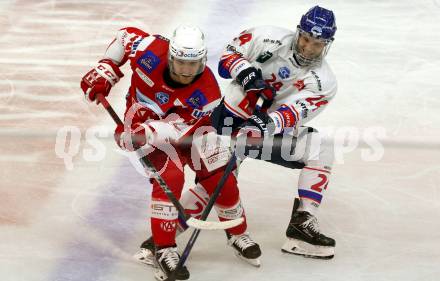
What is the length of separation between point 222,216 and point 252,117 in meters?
0.49

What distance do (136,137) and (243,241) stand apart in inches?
28.4

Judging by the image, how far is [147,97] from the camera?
4.03 metres

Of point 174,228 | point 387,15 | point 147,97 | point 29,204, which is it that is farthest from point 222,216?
point 387,15

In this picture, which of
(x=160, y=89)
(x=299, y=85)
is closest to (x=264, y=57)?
(x=299, y=85)

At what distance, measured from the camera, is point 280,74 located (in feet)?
13.8

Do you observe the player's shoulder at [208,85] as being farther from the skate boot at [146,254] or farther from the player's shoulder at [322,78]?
the skate boot at [146,254]

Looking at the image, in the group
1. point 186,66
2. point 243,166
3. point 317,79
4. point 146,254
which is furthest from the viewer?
point 243,166

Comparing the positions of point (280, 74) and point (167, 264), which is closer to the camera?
point (167, 264)

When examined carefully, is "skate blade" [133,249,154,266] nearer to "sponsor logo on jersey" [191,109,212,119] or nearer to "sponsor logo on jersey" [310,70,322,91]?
"sponsor logo on jersey" [191,109,212,119]

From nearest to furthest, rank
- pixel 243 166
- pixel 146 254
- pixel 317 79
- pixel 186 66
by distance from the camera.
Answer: pixel 186 66, pixel 146 254, pixel 317 79, pixel 243 166

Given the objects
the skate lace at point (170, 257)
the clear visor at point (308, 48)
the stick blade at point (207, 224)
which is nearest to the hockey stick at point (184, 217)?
the stick blade at point (207, 224)

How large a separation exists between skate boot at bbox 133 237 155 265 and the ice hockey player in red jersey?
0.28 feet

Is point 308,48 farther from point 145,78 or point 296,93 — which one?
point 145,78

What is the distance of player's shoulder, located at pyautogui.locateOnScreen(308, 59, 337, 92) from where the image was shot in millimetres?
4148
